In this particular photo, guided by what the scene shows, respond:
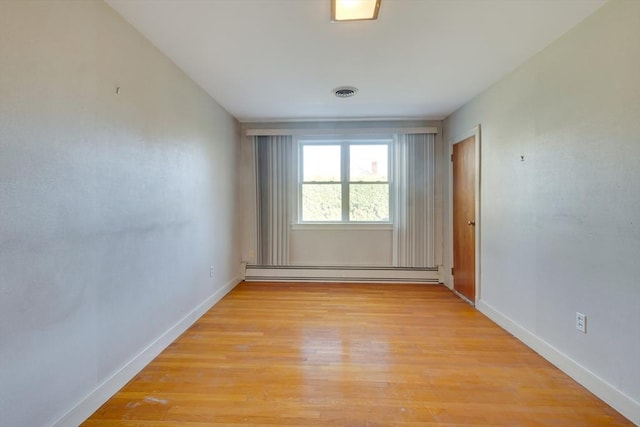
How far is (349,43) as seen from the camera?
209 cm

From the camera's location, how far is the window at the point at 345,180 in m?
4.26

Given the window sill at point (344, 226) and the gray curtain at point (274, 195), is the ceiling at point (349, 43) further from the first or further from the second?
the window sill at point (344, 226)

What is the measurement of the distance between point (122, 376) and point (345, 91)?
3.01 m

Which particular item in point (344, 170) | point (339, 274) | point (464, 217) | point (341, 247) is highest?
point (344, 170)

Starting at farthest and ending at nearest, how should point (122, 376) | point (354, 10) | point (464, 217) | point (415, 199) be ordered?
1. point (415, 199)
2. point (464, 217)
3. point (122, 376)
4. point (354, 10)

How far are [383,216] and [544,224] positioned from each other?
87.7 inches

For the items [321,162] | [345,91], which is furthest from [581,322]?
[321,162]

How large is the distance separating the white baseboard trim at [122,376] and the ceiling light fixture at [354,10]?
258cm

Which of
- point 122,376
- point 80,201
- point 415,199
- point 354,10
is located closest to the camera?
point 80,201

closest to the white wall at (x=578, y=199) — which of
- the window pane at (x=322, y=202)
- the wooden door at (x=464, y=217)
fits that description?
the wooden door at (x=464, y=217)

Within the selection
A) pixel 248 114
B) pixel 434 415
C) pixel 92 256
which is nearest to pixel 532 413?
pixel 434 415

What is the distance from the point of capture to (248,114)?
12.6 ft

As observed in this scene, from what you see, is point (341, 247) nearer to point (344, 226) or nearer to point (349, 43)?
point (344, 226)

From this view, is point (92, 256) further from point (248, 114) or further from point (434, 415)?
point (248, 114)
